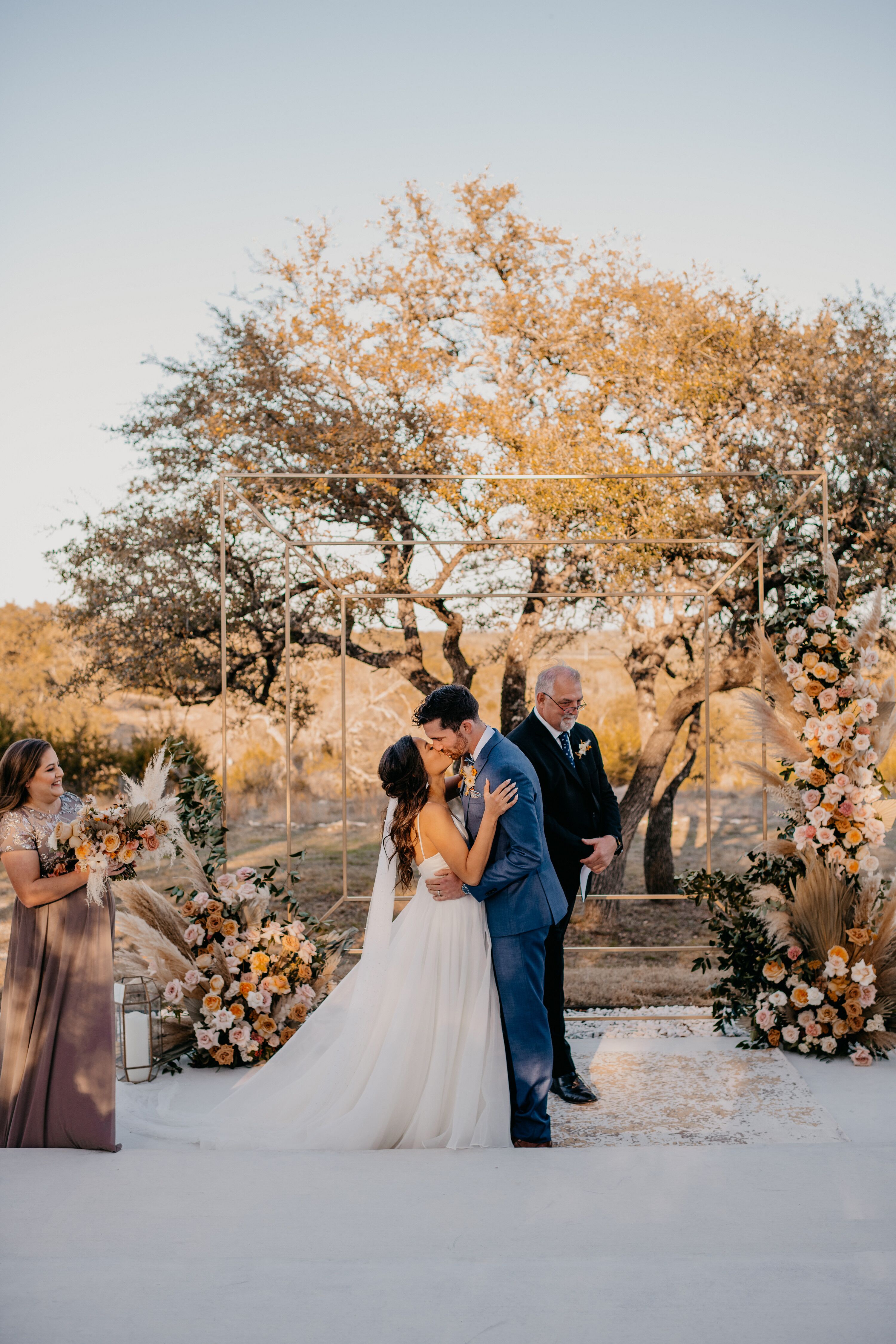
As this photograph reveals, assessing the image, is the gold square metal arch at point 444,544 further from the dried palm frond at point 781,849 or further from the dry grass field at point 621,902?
the dry grass field at point 621,902

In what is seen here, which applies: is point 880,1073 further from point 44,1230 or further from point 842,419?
point 842,419

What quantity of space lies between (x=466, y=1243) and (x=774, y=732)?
269cm

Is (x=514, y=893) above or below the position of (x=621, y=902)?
above

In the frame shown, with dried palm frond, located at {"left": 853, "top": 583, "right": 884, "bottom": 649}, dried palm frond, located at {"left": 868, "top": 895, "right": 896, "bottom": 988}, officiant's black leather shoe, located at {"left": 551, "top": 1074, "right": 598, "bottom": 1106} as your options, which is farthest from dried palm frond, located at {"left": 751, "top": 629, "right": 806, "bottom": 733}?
officiant's black leather shoe, located at {"left": 551, "top": 1074, "right": 598, "bottom": 1106}

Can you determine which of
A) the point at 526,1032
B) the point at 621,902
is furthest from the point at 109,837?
the point at 621,902

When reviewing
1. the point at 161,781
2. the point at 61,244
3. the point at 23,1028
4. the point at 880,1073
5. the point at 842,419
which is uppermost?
the point at 61,244

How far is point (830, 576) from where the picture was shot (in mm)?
4840

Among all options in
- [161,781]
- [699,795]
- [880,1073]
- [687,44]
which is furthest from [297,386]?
[880,1073]

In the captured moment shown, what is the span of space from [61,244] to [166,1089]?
27.5 ft

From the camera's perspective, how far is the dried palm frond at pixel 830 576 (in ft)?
15.7

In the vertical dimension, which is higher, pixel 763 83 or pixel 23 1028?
pixel 763 83

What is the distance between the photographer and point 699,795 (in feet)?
34.8

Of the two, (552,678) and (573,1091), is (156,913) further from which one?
(552,678)

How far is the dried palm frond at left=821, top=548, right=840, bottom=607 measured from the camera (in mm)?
4797
